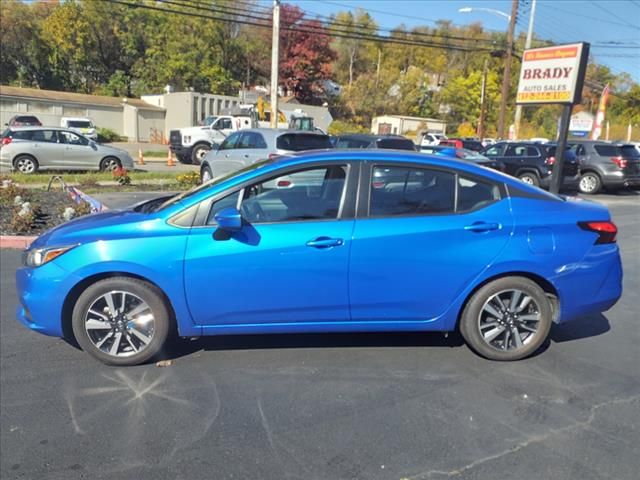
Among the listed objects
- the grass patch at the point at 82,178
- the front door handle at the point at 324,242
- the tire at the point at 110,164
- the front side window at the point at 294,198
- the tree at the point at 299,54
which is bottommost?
the grass patch at the point at 82,178

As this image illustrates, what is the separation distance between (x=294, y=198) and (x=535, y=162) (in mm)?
14437

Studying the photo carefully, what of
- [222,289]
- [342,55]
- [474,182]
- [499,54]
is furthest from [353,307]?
[342,55]

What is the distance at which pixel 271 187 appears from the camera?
3854mm

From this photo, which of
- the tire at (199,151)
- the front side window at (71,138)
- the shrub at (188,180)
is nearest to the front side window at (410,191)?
the shrub at (188,180)

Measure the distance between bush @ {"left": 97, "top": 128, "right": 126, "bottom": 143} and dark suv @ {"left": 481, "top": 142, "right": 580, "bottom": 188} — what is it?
29.7 meters

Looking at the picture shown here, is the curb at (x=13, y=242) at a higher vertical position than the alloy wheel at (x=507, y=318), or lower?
lower

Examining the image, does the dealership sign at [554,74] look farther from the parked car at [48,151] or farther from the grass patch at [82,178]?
the parked car at [48,151]

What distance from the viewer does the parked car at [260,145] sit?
12250 millimetres

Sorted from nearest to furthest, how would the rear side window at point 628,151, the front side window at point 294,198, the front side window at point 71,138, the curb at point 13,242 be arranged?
the front side window at point 294,198 → the curb at point 13,242 → the rear side window at point 628,151 → the front side window at point 71,138

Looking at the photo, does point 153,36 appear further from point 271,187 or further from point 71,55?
point 271,187

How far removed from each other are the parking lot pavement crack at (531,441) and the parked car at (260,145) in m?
9.17

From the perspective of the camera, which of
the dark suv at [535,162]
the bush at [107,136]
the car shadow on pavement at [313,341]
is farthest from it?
the bush at [107,136]

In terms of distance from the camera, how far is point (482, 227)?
150 inches

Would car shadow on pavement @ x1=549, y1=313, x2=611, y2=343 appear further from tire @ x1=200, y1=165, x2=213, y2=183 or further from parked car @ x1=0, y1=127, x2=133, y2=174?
parked car @ x1=0, y1=127, x2=133, y2=174
